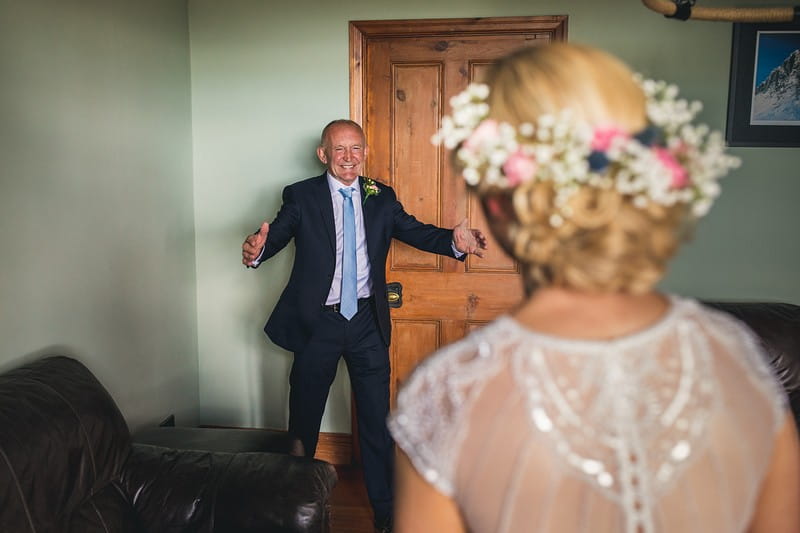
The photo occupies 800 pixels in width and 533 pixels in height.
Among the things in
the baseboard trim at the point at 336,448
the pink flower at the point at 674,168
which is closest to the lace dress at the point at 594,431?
the pink flower at the point at 674,168

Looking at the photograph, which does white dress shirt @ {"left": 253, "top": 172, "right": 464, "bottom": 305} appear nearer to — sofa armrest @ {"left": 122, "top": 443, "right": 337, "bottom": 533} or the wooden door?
the wooden door

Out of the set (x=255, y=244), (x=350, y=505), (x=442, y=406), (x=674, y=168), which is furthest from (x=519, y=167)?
(x=350, y=505)

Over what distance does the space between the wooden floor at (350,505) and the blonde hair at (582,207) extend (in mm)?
2237

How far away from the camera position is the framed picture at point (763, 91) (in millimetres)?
3174

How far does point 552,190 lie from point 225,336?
10.2 feet

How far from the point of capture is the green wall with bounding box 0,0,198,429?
2254mm

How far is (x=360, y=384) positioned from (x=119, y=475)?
1116 mm

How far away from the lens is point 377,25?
3.36 meters

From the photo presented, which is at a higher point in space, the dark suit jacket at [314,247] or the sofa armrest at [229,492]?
the dark suit jacket at [314,247]

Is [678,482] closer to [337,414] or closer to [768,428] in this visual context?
[768,428]

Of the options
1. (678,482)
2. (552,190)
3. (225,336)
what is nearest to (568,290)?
(552,190)

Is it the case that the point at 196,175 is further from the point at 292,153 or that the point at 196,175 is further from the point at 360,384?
the point at 360,384

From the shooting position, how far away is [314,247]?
116 inches

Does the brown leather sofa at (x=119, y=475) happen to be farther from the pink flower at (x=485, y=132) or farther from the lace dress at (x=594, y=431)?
the pink flower at (x=485, y=132)
